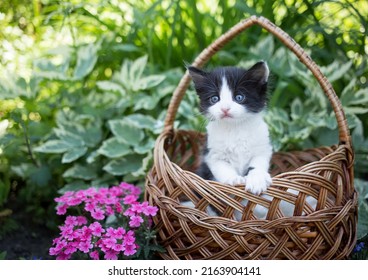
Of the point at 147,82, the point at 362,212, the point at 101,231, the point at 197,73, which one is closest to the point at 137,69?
the point at 147,82

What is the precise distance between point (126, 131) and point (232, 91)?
93cm

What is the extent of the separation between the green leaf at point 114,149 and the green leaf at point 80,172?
0.58ft

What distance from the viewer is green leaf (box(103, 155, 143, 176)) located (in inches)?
97.5

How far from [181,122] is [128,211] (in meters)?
1.10

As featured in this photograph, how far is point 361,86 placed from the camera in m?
2.65

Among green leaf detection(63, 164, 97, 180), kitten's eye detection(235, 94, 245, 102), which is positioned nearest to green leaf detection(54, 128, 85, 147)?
green leaf detection(63, 164, 97, 180)

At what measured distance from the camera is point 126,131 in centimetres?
257

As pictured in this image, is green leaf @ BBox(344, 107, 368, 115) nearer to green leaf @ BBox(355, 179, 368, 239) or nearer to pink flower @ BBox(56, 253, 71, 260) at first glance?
green leaf @ BBox(355, 179, 368, 239)

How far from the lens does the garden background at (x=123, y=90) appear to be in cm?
Result: 249

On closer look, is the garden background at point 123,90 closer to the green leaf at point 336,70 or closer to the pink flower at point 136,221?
the green leaf at point 336,70

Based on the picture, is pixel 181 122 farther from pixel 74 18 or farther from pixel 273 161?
pixel 74 18

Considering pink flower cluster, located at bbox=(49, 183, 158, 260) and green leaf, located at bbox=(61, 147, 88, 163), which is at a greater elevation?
green leaf, located at bbox=(61, 147, 88, 163)
